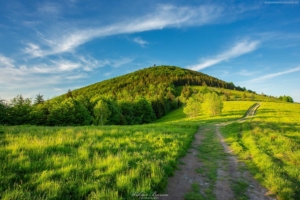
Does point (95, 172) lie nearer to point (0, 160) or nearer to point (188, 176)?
point (0, 160)

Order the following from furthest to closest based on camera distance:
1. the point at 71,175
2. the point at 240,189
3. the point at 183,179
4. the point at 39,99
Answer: the point at 39,99
the point at 183,179
the point at 240,189
the point at 71,175

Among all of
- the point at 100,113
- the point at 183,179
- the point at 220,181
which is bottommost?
the point at 220,181

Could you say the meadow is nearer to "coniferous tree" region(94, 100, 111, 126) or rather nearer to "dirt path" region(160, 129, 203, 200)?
"dirt path" region(160, 129, 203, 200)

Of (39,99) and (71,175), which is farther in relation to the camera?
(39,99)

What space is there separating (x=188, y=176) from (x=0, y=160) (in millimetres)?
8169

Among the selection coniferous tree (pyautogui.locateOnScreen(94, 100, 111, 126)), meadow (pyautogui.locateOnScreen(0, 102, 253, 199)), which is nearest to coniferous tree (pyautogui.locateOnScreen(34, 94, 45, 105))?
coniferous tree (pyautogui.locateOnScreen(94, 100, 111, 126))

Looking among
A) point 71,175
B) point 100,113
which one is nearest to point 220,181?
point 71,175

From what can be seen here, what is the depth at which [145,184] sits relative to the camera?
19.7ft

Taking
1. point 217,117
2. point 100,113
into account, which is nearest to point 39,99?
point 100,113

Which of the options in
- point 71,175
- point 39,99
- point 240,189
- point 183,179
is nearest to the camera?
point 71,175

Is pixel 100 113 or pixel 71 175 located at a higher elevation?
pixel 100 113

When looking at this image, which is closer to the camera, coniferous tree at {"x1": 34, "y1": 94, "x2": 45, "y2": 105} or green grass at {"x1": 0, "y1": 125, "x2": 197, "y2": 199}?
green grass at {"x1": 0, "y1": 125, "x2": 197, "y2": 199}

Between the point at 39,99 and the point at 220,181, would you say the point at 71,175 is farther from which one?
the point at 39,99

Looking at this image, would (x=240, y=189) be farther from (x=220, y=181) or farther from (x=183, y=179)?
(x=183, y=179)
